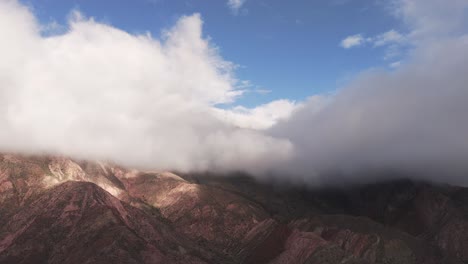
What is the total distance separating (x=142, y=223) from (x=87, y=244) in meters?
34.8

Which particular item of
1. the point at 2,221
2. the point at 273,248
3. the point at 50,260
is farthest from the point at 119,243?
the point at 273,248

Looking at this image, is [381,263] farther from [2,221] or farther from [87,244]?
[2,221]

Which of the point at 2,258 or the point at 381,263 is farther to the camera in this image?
the point at 381,263

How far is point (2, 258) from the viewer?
161 meters

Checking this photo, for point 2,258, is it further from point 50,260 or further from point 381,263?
point 381,263

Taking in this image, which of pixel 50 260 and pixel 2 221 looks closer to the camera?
pixel 50 260

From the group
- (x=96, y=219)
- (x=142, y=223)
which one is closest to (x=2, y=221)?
(x=96, y=219)

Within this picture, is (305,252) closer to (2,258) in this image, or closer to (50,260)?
(50,260)

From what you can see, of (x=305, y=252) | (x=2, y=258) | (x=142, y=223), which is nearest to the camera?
(x=2, y=258)

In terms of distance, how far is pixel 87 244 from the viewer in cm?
16688

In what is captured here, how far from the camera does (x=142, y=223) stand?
7830 inches

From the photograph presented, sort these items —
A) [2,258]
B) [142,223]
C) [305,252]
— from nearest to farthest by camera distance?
1. [2,258]
2. [305,252]
3. [142,223]

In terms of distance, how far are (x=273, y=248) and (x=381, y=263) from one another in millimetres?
44698

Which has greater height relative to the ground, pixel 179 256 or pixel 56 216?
pixel 56 216
